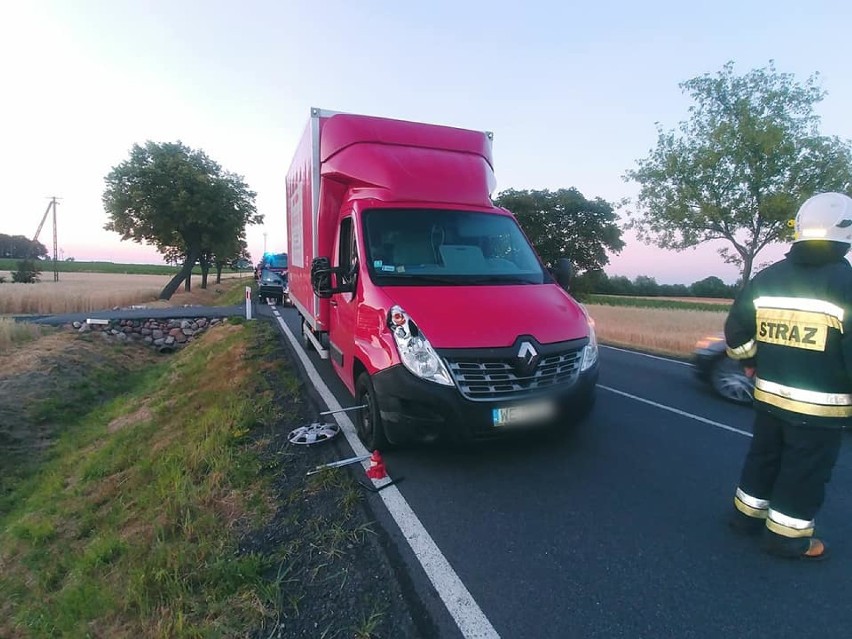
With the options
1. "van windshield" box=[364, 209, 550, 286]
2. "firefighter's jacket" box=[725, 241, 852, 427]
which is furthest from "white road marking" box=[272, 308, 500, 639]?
"firefighter's jacket" box=[725, 241, 852, 427]

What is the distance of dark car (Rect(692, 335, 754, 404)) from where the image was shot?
21.1 ft

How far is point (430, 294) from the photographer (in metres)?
4.20

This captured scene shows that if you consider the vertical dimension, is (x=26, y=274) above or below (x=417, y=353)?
below

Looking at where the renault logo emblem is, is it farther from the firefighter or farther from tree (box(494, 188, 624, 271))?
tree (box(494, 188, 624, 271))

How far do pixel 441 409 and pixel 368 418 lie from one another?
38.1 inches

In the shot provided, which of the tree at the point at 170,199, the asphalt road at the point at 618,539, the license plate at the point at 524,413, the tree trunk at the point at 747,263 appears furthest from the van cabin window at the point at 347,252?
the tree at the point at 170,199

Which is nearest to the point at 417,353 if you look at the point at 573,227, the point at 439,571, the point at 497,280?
the point at 497,280

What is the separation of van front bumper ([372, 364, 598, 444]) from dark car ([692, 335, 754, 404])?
3.77m

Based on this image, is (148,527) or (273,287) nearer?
(148,527)

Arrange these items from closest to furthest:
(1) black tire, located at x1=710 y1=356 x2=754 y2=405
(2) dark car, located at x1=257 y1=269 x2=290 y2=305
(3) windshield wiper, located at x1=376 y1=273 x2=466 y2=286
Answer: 1. (3) windshield wiper, located at x1=376 y1=273 x2=466 y2=286
2. (1) black tire, located at x1=710 y1=356 x2=754 y2=405
3. (2) dark car, located at x1=257 y1=269 x2=290 y2=305

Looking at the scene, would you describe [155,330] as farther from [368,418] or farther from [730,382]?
[730,382]

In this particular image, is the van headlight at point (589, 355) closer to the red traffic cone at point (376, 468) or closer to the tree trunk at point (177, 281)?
the red traffic cone at point (376, 468)

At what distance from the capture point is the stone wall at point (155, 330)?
15.0 metres

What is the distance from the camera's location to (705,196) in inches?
719
